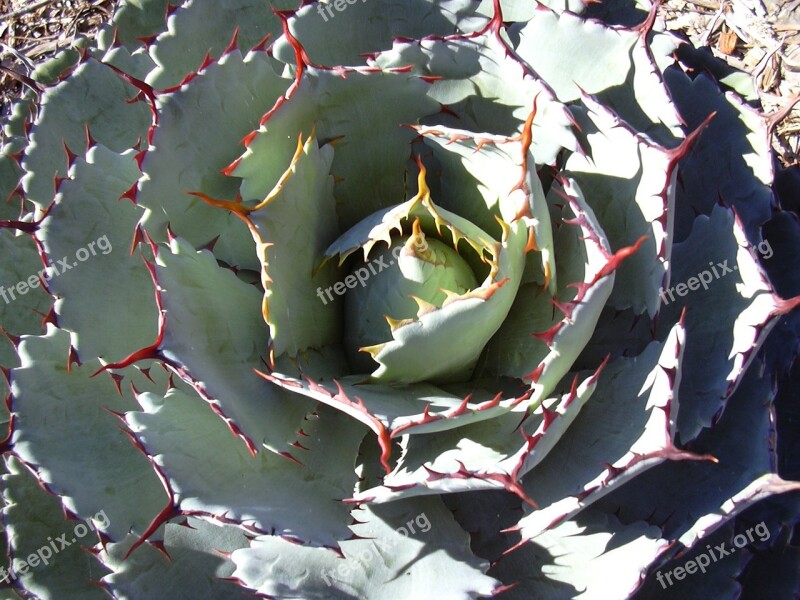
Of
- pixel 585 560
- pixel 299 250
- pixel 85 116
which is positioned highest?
pixel 85 116

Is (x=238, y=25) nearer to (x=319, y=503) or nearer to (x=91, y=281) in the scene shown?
(x=91, y=281)

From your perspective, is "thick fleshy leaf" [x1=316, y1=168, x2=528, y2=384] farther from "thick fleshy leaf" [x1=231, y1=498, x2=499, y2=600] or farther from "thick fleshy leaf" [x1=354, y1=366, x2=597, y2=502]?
"thick fleshy leaf" [x1=231, y1=498, x2=499, y2=600]

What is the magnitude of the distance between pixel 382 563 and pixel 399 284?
1.40 feet

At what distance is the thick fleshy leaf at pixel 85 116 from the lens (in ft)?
4.67

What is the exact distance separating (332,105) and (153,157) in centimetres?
28

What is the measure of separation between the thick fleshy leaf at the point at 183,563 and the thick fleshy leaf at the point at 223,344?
272 millimetres

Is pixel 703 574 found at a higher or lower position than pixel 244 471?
lower

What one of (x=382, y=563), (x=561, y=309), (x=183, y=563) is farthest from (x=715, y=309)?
(x=183, y=563)

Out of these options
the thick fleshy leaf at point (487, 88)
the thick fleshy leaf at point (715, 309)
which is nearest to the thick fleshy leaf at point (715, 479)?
the thick fleshy leaf at point (715, 309)

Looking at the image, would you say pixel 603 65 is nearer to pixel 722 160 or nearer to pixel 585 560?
pixel 722 160

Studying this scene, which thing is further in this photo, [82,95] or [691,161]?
[82,95]

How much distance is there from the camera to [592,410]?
1.12 meters

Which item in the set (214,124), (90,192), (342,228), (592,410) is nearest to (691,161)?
(592,410)

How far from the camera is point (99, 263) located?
3.94ft
